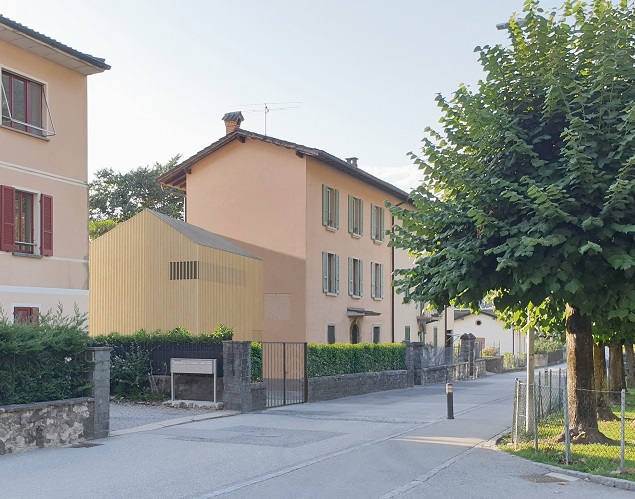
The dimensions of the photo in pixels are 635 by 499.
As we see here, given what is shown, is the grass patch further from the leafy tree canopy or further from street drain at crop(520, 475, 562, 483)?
the leafy tree canopy

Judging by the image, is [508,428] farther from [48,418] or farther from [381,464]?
[48,418]

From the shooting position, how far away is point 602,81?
43.1 ft

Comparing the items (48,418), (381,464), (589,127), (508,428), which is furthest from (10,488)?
(508,428)

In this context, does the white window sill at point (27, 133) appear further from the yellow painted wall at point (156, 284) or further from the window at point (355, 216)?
the window at point (355, 216)

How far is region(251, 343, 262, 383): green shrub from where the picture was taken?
22844 mm

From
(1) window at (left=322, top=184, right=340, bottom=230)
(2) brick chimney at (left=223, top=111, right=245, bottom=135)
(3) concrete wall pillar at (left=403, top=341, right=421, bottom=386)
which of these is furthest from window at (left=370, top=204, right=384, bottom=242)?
(2) brick chimney at (left=223, top=111, right=245, bottom=135)

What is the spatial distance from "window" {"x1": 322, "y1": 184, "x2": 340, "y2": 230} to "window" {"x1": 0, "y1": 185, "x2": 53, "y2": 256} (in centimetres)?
1543

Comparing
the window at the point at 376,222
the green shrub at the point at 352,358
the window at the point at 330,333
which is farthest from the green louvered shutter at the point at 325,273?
the window at the point at 376,222

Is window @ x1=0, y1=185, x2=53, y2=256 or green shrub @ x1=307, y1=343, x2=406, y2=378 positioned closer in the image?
window @ x1=0, y1=185, x2=53, y2=256

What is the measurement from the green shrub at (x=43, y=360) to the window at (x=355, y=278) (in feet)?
78.0

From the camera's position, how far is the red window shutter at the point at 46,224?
22531mm

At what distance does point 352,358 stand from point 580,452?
1689cm

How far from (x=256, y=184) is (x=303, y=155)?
106 inches

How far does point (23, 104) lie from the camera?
22.2 m
